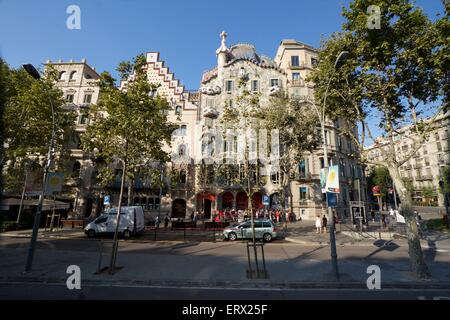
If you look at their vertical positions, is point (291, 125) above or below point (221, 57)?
below

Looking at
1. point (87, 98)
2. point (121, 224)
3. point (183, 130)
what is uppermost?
point (87, 98)

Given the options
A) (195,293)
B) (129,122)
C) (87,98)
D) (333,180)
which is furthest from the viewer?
(87,98)

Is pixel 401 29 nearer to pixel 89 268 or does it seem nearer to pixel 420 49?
pixel 420 49

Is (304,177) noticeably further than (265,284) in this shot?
Yes

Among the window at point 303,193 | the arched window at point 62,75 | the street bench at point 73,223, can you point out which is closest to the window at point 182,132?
the street bench at point 73,223

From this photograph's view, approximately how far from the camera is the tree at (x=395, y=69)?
971 centimetres

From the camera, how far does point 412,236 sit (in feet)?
29.8

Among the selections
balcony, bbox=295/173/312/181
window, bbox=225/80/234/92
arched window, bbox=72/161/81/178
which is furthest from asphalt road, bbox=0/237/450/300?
window, bbox=225/80/234/92

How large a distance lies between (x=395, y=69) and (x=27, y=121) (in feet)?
104

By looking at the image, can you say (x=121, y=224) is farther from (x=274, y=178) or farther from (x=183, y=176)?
(x=274, y=178)

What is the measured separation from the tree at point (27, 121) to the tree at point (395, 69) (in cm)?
2537

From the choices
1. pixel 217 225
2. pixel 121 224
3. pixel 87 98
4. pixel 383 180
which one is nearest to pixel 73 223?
Result: pixel 121 224

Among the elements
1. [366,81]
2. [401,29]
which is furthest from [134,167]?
[401,29]

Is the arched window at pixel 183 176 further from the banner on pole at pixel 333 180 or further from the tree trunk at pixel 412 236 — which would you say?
the tree trunk at pixel 412 236
